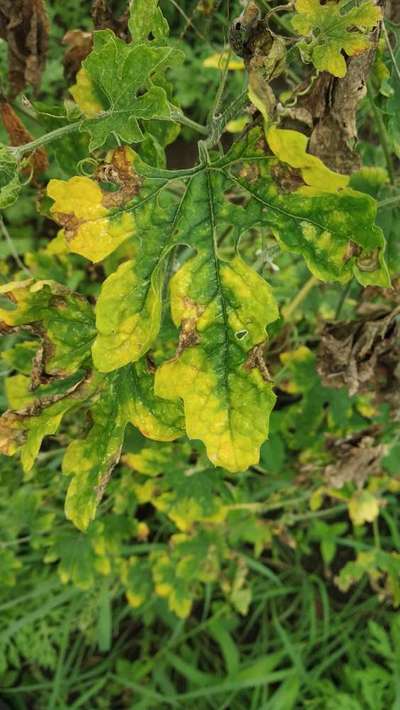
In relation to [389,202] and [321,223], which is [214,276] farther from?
[389,202]

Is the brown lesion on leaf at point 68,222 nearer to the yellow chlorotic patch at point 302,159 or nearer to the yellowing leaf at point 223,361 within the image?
the yellowing leaf at point 223,361

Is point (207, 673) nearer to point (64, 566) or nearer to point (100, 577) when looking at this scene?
point (100, 577)

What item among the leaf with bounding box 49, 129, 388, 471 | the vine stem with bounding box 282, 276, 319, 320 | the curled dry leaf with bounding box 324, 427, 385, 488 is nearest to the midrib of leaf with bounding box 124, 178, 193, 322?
the leaf with bounding box 49, 129, 388, 471

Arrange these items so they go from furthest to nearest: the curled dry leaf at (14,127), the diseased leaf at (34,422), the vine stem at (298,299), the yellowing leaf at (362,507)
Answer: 1. the yellowing leaf at (362,507)
2. the vine stem at (298,299)
3. the curled dry leaf at (14,127)
4. the diseased leaf at (34,422)

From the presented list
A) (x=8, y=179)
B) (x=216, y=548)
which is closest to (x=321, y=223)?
Answer: (x=8, y=179)

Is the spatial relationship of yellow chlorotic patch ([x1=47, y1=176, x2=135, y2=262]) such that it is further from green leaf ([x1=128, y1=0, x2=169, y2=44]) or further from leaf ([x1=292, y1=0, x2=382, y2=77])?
leaf ([x1=292, y1=0, x2=382, y2=77])

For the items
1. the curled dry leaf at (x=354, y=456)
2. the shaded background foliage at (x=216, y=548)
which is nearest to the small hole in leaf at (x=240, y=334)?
the shaded background foliage at (x=216, y=548)
